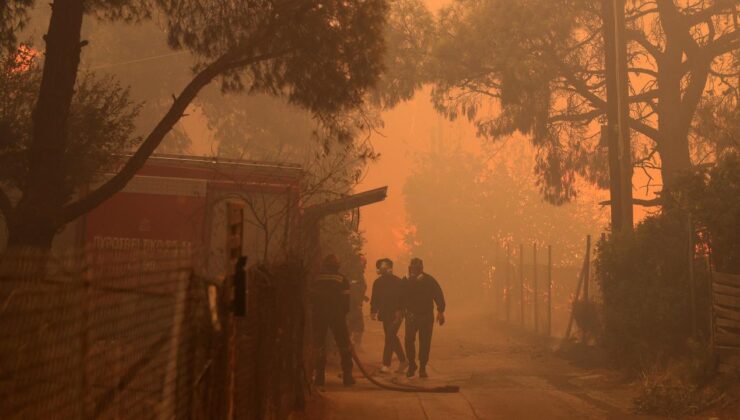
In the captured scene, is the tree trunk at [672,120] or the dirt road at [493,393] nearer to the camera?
the dirt road at [493,393]

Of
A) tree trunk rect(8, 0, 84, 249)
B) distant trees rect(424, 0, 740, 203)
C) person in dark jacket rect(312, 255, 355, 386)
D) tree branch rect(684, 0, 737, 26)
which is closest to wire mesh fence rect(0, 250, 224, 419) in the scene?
tree trunk rect(8, 0, 84, 249)

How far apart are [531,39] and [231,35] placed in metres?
11.3

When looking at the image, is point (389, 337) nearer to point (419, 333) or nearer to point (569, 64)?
point (419, 333)

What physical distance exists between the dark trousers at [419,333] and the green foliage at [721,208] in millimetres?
4474

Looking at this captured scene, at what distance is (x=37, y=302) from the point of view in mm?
3332

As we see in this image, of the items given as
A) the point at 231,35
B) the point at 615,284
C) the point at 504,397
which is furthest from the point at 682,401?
the point at 231,35

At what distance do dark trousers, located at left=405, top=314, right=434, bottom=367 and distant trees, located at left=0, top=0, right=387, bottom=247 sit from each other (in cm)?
376

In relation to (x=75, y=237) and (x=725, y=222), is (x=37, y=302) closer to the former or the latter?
(x=725, y=222)

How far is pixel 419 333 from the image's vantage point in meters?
15.7

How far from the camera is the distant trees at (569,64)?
906 inches

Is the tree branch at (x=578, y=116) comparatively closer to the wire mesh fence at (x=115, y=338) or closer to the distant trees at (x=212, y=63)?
the distant trees at (x=212, y=63)

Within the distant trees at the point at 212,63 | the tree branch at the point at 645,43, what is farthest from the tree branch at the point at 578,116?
the distant trees at the point at 212,63

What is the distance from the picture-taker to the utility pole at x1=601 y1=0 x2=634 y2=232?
1773 centimetres

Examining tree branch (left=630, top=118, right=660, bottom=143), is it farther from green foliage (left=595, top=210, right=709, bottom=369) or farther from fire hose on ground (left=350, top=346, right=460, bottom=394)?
fire hose on ground (left=350, top=346, right=460, bottom=394)
